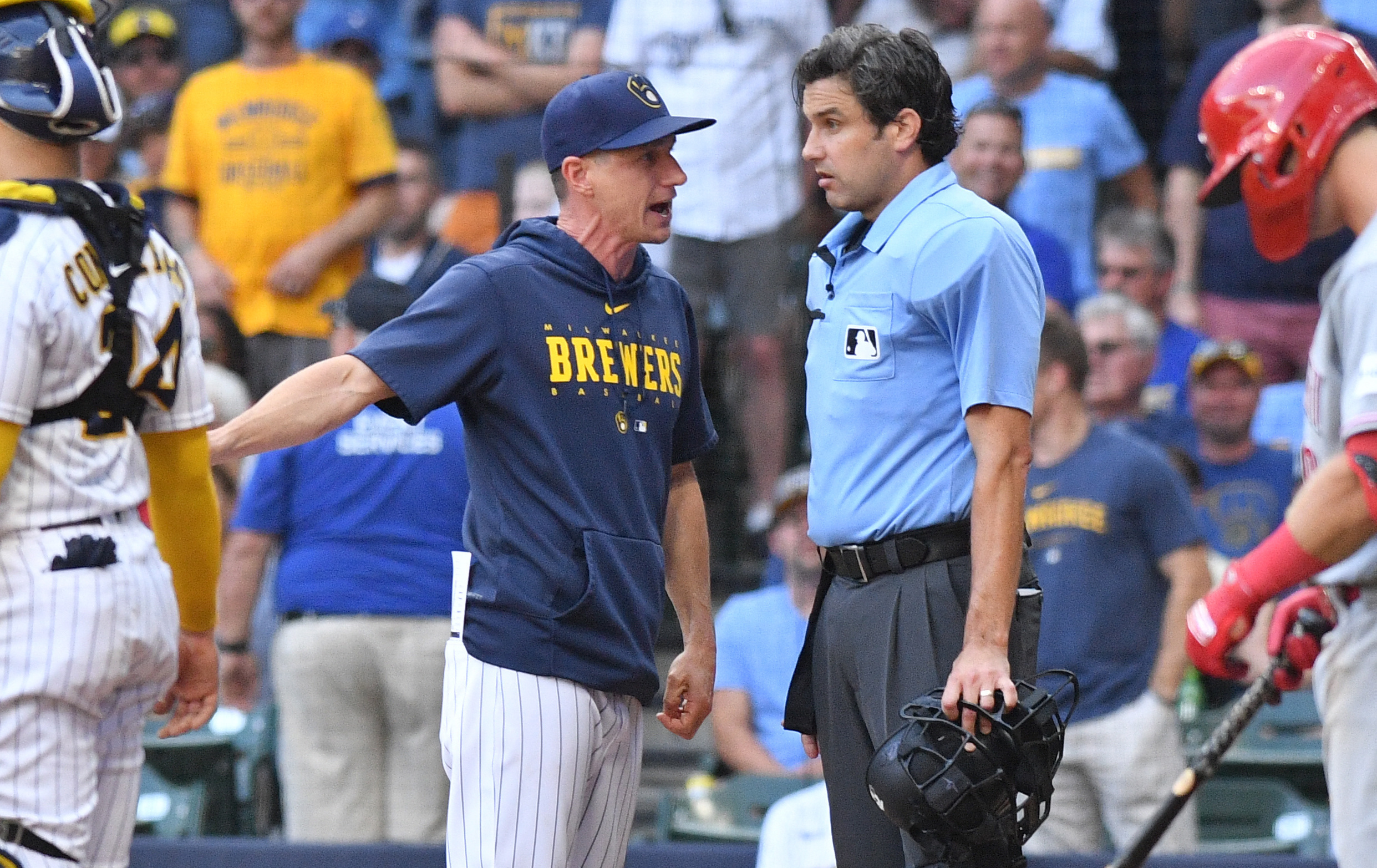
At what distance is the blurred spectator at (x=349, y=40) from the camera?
7684 millimetres

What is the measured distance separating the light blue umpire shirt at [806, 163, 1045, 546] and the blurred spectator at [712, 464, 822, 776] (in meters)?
2.57

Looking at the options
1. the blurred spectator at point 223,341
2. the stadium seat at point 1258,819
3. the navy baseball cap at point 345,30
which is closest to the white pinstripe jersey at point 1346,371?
the stadium seat at point 1258,819

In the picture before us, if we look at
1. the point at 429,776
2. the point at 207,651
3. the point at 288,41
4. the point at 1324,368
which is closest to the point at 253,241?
the point at 288,41

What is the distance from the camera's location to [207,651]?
3.40 m

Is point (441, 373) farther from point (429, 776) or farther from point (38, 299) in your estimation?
point (429, 776)

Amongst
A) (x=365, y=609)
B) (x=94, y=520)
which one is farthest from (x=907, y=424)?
(x=365, y=609)

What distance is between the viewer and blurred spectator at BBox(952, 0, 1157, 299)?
7398mm

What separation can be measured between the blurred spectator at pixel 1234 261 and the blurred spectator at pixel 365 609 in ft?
11.8

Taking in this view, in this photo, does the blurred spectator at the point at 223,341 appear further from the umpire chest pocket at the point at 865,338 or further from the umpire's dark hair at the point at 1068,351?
the umpire chest pocket at the point at 865,338

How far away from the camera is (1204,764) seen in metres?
3.71

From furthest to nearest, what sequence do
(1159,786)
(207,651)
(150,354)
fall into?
1. (1159,786)
2. (207,651)
3. (150,354)

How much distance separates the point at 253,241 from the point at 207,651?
13.2 ft

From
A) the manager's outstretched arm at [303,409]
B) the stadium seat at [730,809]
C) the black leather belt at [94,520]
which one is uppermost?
the manager's outstretched arm at [303,409]

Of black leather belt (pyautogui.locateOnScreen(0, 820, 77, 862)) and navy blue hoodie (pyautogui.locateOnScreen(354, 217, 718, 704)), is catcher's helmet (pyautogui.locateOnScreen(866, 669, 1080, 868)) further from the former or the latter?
black leather belt (pyautogui.locateOnScreen(0, 820, 77, 862))
